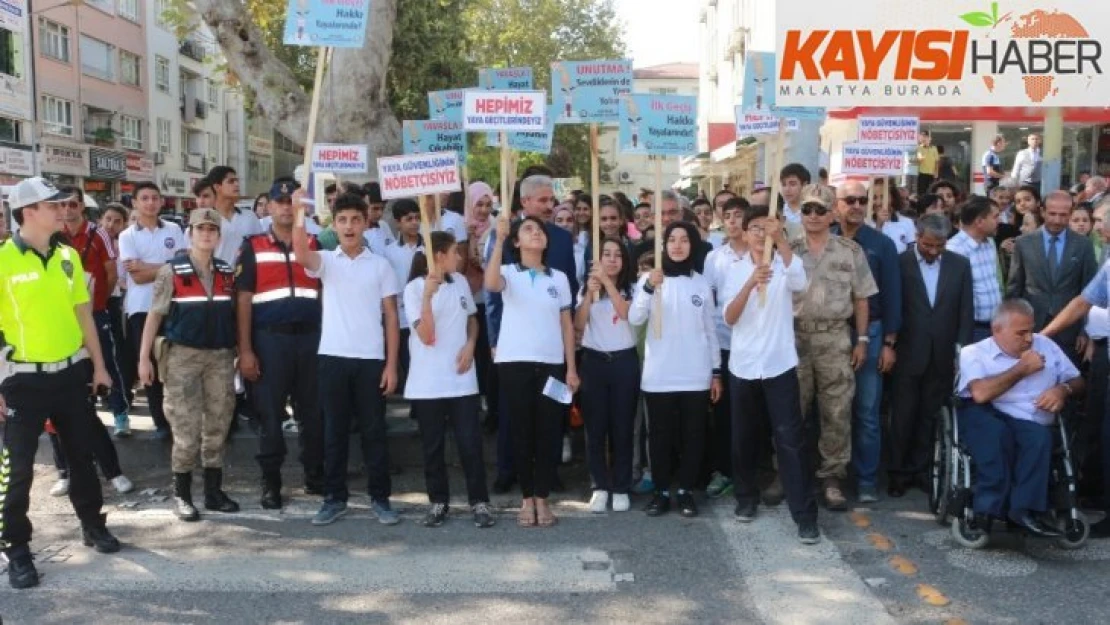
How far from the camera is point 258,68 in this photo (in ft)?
32.6

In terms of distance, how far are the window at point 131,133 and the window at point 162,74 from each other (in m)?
2.52

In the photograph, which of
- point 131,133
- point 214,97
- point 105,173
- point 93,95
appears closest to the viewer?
point 105,173

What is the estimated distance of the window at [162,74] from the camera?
44375mm

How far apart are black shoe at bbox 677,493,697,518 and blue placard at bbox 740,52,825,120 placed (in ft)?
8.91

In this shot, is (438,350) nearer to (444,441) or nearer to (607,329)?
(444,441)

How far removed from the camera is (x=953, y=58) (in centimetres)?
751

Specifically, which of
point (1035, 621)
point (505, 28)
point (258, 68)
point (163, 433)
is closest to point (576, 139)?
point (505, 28)

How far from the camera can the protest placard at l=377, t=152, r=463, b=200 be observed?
630 cm

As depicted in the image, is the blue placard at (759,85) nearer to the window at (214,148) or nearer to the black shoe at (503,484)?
the black shoe at (503,484)

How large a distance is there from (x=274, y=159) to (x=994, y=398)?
57.5 m

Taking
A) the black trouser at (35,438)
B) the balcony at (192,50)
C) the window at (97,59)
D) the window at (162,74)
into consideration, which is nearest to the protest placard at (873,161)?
the black trouser at (35,438)

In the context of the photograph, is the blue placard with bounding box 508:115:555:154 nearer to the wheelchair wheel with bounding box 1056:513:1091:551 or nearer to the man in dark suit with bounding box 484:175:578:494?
the man in dark suit with bounding box 484:175:578:494

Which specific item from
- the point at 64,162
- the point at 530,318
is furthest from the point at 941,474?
the point at 64,162

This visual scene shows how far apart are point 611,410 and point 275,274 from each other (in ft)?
7.37
